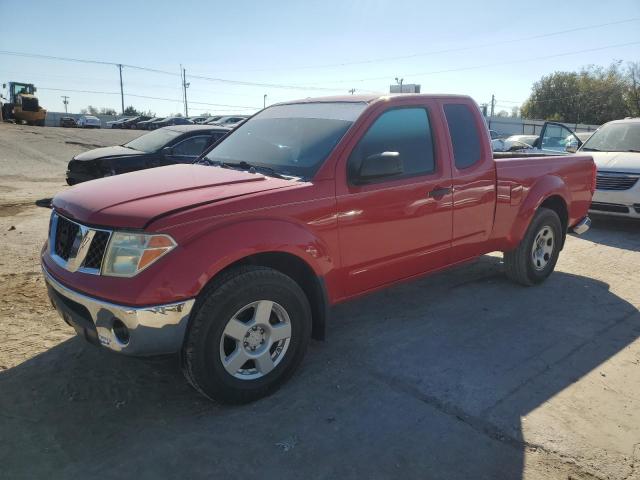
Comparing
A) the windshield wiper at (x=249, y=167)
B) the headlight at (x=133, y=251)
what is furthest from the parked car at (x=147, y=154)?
the headlight at (x=133, y=251)

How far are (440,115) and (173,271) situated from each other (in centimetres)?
264

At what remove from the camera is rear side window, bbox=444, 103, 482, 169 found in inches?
164

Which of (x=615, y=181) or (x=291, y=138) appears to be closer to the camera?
(x=291, y=138)

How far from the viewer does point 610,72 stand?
204ft

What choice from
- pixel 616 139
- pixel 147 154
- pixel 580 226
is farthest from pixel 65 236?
pixel 616 139

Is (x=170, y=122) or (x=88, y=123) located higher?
(x=88, y=123)

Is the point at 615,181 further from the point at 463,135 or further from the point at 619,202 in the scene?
the point at 463,135

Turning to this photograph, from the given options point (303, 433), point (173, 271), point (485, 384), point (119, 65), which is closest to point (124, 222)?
point (173, 271)

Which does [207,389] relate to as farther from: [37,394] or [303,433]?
[37,394]

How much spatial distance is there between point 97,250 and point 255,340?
3.45 feet

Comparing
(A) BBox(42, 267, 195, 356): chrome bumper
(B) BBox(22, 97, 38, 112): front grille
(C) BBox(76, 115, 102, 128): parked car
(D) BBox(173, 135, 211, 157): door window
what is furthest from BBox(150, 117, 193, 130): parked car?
(A) BBox(42, 267, 195, 356): chrome bumper

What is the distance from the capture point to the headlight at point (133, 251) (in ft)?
8.50

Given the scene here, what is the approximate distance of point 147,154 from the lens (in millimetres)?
8688

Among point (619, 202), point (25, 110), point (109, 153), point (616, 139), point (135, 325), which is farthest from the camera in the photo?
point (25, 110)
